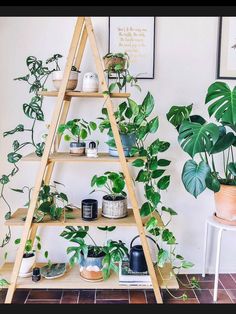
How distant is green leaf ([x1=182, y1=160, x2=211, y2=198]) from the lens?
5.95 ft

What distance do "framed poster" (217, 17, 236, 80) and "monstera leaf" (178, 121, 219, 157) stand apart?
0.57 metres

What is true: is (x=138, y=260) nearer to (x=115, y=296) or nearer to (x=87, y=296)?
(x=115, y=296)

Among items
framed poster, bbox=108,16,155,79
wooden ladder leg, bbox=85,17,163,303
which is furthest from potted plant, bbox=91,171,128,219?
framed poster, bbox=108,16,155,79

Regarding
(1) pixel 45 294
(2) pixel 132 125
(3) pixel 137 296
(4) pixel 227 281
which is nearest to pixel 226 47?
(2) pixel 132 125

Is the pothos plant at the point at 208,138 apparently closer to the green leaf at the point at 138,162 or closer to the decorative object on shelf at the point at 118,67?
the green leaf at the point at 138,162

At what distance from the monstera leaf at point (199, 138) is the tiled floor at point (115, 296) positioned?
92 centimetres

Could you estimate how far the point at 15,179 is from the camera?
2.24m

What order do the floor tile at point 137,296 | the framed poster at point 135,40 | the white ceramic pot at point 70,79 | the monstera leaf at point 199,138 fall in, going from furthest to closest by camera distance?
the framed poster at point 135,40
the floor tile at point 137,296
the white ceramic pot at point 70,79
the monstera leaf at point 199,138

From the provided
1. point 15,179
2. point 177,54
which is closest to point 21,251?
point 15,179

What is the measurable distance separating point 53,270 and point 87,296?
26 cm

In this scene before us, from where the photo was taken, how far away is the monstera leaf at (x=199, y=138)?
5.83ft

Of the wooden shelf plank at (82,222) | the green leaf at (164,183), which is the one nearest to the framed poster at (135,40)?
the green leaf at (164,183)

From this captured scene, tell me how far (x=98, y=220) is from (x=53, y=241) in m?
0.51

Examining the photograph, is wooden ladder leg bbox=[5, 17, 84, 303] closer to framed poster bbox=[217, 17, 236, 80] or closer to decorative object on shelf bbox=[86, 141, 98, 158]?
decorative object on shelf bbox=[86, 141, 98, 158]
